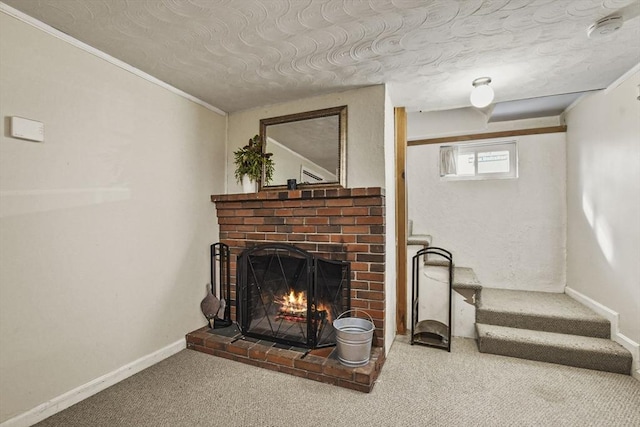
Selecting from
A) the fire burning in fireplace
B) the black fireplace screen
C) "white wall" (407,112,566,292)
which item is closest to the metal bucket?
the black fireplace screen

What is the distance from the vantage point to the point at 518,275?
11.2ft

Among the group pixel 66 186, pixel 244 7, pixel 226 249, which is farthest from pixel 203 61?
pixel 226 249

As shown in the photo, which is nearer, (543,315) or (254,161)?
(543,315)

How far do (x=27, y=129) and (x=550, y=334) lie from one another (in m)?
3.93

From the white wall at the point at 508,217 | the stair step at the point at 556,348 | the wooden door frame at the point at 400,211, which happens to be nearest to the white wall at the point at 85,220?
the wooden door frame at the point at 400,211

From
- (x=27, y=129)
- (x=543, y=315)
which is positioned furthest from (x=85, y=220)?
(x=543, y=315)

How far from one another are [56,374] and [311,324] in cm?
159

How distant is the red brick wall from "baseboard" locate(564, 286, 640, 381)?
176 cm

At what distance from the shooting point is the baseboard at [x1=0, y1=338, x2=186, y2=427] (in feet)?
5.07

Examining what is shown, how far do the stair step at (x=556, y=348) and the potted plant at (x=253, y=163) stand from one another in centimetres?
239

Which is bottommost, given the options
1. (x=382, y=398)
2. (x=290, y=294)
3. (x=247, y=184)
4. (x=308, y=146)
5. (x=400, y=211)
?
(x=382, y=398)

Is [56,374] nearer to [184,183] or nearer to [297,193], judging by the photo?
[184,183]

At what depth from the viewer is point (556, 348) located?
2256mm

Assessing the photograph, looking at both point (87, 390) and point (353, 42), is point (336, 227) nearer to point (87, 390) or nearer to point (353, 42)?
point (353, 42)
